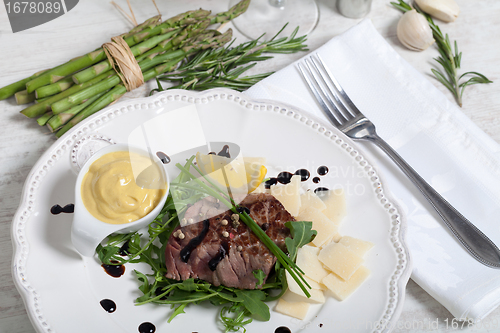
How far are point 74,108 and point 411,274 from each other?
2255 mm

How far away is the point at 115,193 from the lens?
5.82ft

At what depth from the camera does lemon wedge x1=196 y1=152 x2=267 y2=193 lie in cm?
208

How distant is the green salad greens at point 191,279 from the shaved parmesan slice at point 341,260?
0.41 feet

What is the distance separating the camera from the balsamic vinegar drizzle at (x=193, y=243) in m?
1.86

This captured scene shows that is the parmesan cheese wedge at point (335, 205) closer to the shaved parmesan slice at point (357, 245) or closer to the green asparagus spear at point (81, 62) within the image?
the shaved parmesan slice at point (357, 245)

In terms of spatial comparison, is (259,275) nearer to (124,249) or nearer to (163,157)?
(124,249)

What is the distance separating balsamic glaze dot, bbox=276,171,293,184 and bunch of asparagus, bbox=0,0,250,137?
1.10 meters

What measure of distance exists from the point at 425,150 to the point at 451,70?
2.63ft

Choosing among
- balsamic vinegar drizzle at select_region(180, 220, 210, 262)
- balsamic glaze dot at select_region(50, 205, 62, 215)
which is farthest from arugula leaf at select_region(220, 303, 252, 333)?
balsamic glaze dot at select_region(50, 205, 62, 215)

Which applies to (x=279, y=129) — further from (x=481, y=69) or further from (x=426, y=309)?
(x=481, y=69)

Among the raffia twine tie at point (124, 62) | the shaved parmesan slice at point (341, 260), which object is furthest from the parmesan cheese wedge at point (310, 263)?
the raffia twine tie at point (124, 62)

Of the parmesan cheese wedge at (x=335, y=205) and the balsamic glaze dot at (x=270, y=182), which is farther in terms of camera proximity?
the balsamic glaze dot at (x=270, y=182)

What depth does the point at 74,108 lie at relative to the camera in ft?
7.68

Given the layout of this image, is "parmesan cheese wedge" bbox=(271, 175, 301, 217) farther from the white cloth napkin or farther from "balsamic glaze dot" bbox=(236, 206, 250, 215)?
the white cloth napkin
